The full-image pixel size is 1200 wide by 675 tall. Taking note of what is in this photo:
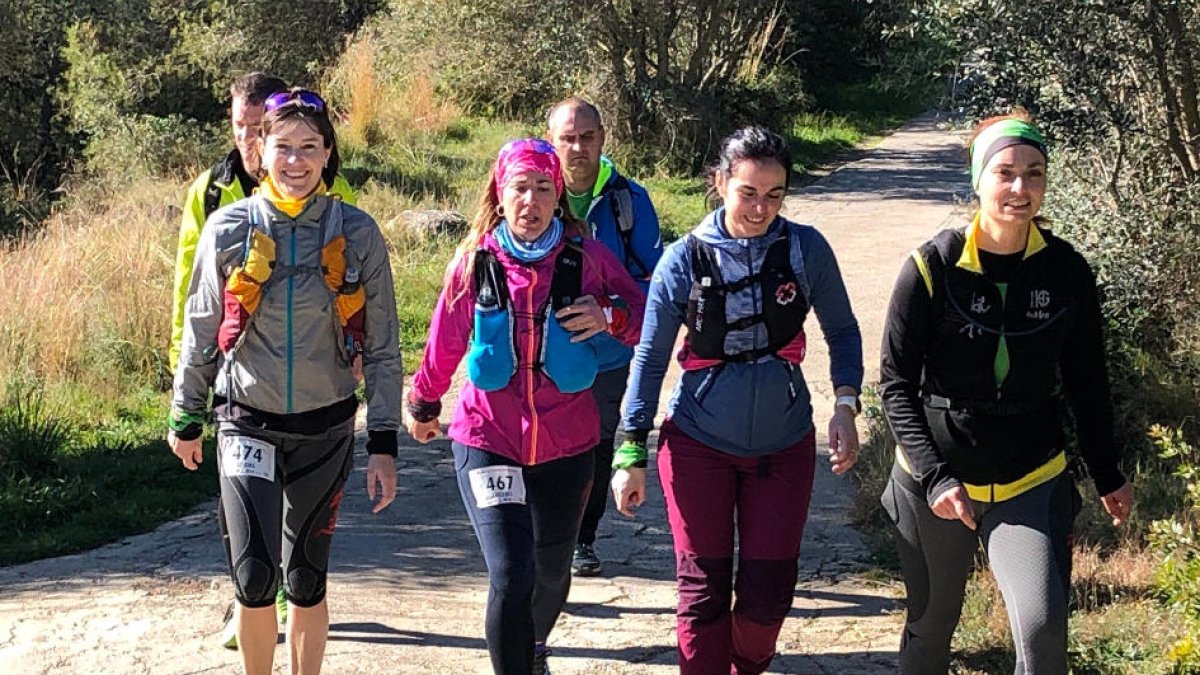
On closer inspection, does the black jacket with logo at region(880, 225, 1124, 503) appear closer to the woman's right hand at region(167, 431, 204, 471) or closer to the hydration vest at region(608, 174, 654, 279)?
the hydration vest at region(608, 174, 654, 279)

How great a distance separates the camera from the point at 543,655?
4.40 meters

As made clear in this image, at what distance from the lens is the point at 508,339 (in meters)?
3.90

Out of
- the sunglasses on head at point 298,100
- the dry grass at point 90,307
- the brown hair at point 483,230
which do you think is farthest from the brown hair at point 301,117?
the dry grass at point 90,307

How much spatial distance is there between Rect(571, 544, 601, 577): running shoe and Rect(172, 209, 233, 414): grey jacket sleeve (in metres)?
2.18

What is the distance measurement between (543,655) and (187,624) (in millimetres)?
1559

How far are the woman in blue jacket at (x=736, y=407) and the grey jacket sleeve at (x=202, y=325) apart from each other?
46.2 inches

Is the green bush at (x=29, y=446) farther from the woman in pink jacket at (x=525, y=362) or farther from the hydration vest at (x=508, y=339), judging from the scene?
the hydration vest at (x=508, y=339)

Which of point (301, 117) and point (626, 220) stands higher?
point (301, 117)

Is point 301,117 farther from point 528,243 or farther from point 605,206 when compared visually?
point 605,206

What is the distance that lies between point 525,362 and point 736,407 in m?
0.60

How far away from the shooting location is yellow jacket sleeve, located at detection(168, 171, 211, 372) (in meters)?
4.38

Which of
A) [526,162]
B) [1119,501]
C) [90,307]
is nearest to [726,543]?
[1119,501]

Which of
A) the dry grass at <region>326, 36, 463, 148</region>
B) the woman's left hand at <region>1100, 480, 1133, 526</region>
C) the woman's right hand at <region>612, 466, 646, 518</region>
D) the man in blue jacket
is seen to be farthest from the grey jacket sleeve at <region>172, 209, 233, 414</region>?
the dry grass at <region>326, 36, 463, 148</region>

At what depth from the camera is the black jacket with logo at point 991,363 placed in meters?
3.50
